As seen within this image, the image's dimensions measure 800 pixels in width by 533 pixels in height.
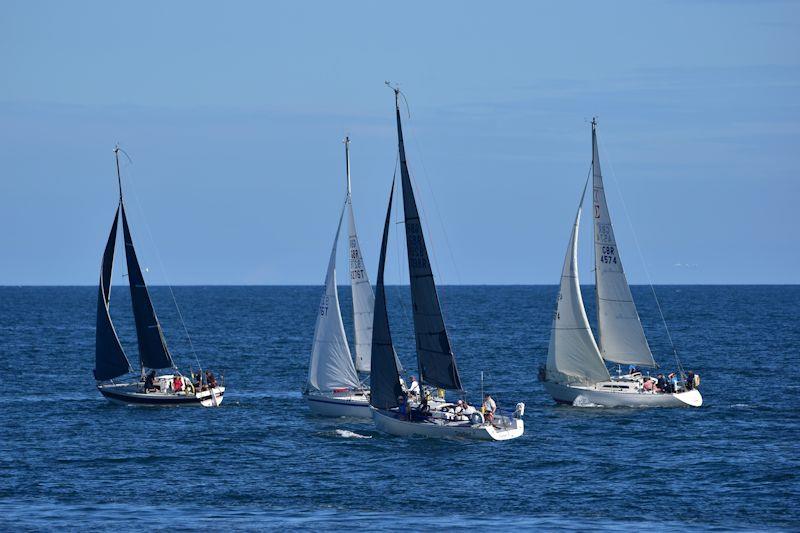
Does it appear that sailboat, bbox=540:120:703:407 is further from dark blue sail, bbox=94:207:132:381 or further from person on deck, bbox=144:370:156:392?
dark blue sail, bbox=94:207:132:381

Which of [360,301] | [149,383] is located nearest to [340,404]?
[360,301]

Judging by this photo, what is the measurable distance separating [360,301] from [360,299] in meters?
0.12

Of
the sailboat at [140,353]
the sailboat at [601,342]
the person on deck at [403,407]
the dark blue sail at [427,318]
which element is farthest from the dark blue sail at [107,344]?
the sailboat at [601,342]

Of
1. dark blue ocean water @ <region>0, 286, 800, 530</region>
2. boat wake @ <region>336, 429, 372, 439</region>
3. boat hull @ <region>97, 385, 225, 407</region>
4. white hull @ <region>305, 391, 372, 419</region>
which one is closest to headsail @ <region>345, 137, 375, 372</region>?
white hull @ <region>305, 391, 372, 419</region>

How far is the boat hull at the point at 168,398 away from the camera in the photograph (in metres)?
70.2

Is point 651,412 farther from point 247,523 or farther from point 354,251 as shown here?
point 247,523

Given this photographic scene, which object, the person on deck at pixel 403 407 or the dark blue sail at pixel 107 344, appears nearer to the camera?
the person on deck at pixel 403 407

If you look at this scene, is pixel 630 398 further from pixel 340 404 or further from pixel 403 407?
pixel 403 407

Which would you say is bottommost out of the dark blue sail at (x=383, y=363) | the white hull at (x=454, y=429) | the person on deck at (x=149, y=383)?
the white hull at (x=454, y=429)

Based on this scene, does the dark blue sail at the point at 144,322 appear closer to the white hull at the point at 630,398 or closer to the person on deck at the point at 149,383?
the person on deck at the point at 149,383

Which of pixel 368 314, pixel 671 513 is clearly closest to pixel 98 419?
pixel 368 314

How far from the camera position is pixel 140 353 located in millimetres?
72500

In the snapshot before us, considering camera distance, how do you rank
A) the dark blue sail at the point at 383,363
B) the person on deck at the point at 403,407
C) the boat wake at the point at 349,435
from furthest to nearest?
the boat wake at the point at 349,435
the dark blue sail at the point at 383,363
the person on deck at the point at 403,407

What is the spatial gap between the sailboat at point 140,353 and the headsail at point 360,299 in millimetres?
9427
